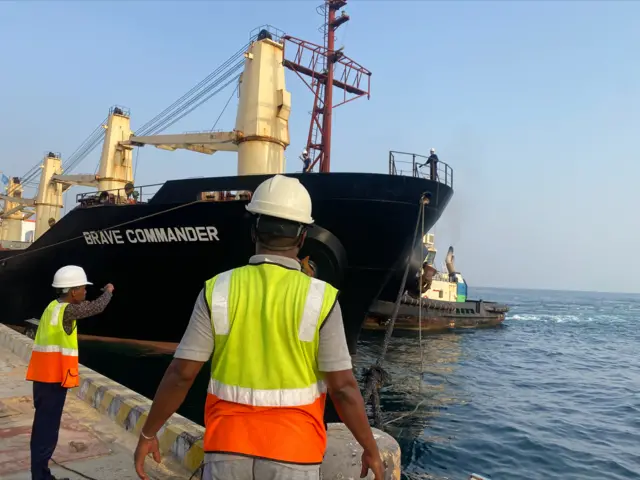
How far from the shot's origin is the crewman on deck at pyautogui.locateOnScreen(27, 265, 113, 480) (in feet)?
10.8

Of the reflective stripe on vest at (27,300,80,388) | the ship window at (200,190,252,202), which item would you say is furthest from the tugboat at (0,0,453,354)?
the reflective stripe on vest at (27,300,80,388)

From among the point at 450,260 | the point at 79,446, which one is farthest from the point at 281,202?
the point at 450,260

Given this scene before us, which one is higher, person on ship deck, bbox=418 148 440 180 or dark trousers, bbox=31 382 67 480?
person on ship deck, bbox=418 148 440 180

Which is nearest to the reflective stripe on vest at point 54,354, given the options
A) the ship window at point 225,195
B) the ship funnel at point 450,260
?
the ship window at point 225,195

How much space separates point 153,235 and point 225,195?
6.76ft

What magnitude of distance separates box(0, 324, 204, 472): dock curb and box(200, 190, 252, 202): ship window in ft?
13.7

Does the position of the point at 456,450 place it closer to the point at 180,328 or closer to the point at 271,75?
the point at 180,328

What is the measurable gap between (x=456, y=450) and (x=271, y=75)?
9.34m

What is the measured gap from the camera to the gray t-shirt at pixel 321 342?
1.66 m

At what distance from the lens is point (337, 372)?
1.68 m

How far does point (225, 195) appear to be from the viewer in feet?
31.5

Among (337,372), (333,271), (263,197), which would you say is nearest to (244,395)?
(337,372)

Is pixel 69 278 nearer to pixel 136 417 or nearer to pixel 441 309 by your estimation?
pixel 136 417

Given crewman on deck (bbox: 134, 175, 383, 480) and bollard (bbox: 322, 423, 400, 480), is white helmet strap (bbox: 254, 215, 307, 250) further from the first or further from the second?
bollard (bbox: 322, 423, 400, 480)
